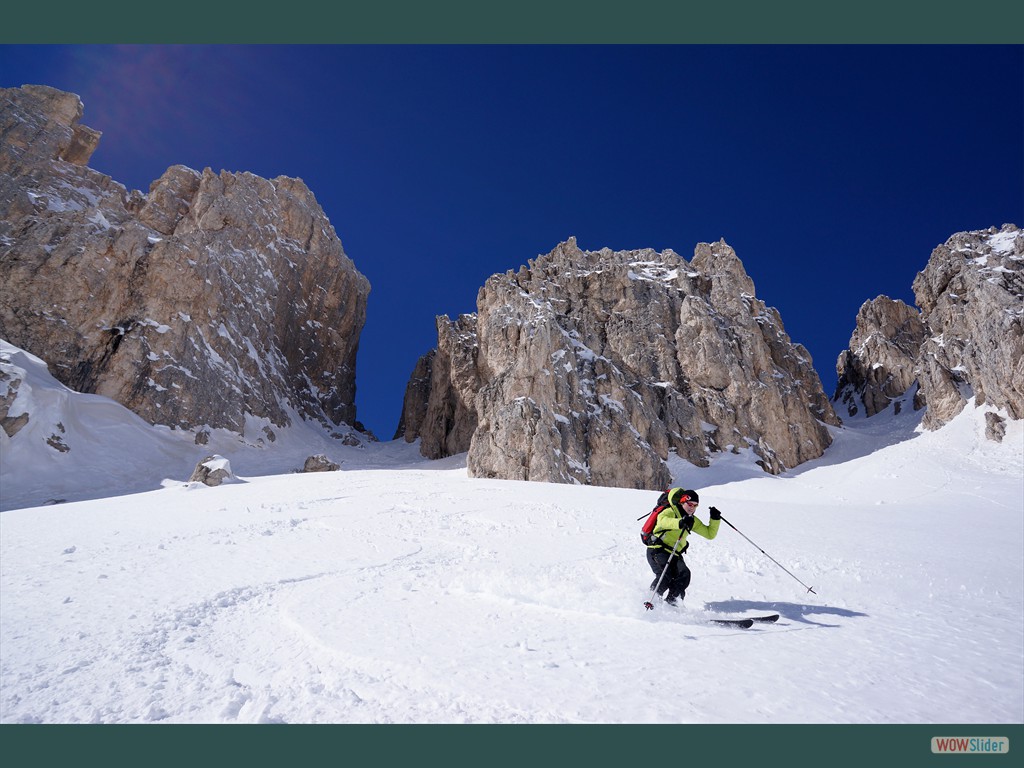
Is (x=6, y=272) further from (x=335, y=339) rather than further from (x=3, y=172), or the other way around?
(x=335, y=339)

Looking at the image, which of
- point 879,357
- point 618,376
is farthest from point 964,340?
point 618,376

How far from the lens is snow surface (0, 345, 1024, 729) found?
397 centimetres

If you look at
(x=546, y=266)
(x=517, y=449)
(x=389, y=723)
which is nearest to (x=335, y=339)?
(x=546, y=266)

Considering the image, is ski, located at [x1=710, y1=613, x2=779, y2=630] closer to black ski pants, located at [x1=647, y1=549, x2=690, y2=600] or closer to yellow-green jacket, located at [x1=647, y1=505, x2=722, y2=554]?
black ski pants, located at [x1=647, y1=549, x2=690, y2=600]

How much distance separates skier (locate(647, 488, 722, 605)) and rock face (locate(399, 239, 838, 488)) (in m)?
26.4

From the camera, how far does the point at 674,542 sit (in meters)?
6.86

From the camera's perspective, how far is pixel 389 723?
3.71m

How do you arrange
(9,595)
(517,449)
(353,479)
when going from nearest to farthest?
(9,595) → (353,479) → (517,449)

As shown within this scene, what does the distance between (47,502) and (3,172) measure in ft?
150

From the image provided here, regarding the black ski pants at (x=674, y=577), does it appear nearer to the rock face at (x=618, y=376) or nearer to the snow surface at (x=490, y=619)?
the snow surface at (x=490, y=619)

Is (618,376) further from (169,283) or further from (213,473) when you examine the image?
(169,283)
